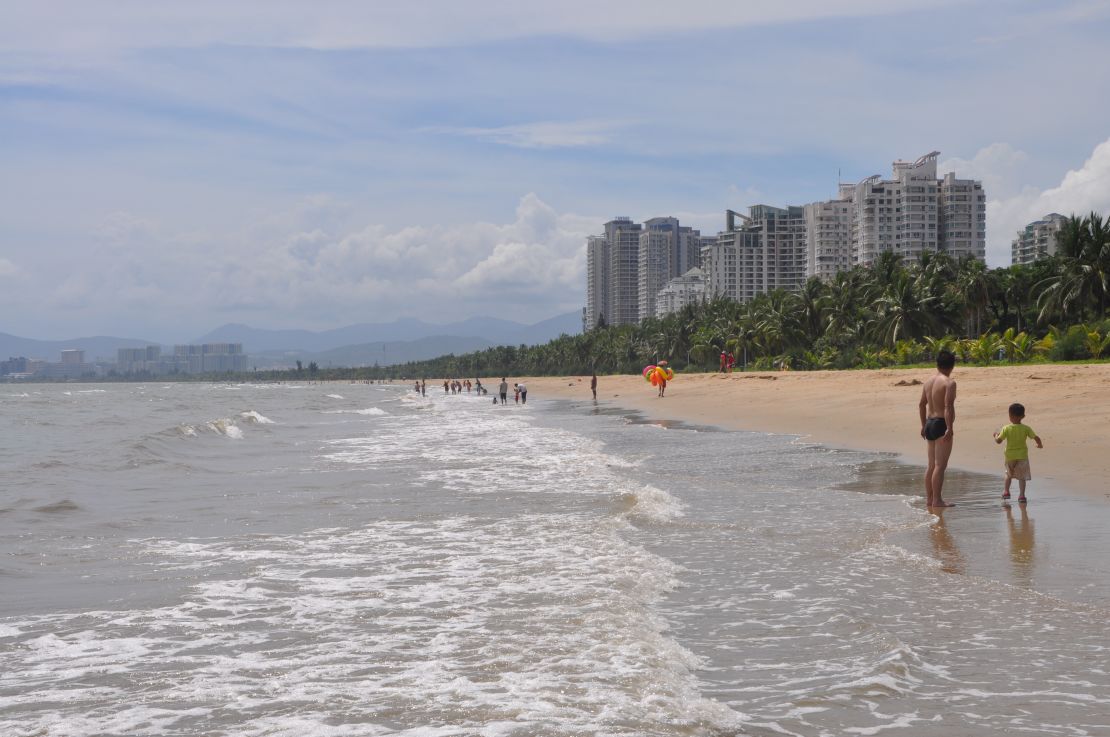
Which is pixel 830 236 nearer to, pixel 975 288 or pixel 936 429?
pixel 975 288

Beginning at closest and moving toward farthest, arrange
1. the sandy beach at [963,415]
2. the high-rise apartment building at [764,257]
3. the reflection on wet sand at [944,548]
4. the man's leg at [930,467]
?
the reflection on wet sand at [944,548], the man's leg at [930,467], the sandy beach at [963,415], the high-rise apartment building at [764,257]

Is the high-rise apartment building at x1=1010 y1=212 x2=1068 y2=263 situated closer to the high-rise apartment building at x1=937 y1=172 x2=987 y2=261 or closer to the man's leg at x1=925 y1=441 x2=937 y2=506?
the high-rise apartment building at x1=937 y1=172 x2=987 y2=261

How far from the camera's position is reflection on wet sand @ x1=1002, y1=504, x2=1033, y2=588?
23.1ft

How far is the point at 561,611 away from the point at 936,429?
605 centimetres

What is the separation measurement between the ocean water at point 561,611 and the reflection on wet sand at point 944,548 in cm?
5

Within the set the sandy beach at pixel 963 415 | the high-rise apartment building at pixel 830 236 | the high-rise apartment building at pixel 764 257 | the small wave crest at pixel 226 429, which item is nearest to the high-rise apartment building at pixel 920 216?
the high-rise apartment building at pixel 830 236

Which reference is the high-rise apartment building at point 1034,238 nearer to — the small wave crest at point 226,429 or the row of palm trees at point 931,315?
the row of palm trees at point 931,315

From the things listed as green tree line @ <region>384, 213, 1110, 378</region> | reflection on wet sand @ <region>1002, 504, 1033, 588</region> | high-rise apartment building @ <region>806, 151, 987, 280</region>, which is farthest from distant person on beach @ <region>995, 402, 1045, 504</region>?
high-rise apartment building @ <region>806, 151, 987, 280</region>

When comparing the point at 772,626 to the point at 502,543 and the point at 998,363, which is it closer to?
the point at 502,543

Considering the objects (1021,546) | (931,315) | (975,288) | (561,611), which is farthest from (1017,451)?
(975,288)

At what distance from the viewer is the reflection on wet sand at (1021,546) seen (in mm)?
7047

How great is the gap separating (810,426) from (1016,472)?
599 inches

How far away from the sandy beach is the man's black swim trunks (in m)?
1.99

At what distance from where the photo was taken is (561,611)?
6523 millimetres
